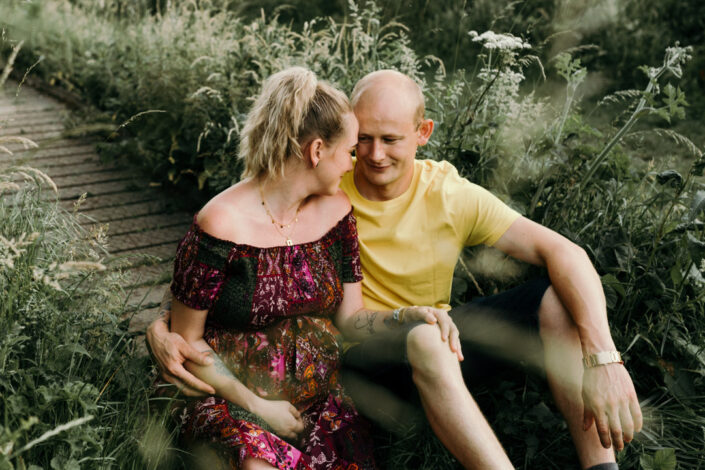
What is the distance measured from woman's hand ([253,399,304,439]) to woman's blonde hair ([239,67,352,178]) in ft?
2.55

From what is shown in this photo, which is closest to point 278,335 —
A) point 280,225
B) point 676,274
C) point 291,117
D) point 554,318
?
point 280,225

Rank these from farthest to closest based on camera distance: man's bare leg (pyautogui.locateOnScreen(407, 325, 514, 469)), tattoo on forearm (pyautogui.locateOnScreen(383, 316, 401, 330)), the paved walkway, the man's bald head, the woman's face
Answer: the paved walkway
the man's bald head
tattoo on forearm (pyautogui.locateOnScreen(383, 316, 401, 330))
the woman's face
man's bare leg (pyautogui.locateOnScreen(407, 325, 514, 469))

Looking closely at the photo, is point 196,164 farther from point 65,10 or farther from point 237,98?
point 65,10

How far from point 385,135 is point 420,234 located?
40 cm

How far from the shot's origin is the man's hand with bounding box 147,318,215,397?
2.11 metres

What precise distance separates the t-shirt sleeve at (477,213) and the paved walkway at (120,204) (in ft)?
5.02

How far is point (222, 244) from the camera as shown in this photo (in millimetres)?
2109

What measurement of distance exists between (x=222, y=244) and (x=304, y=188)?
361 millimetres

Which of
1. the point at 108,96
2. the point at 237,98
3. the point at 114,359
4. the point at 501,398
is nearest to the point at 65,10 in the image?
the point at 108,96

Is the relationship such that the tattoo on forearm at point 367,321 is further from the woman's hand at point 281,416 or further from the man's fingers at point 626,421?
the man's fingers at point 626,421

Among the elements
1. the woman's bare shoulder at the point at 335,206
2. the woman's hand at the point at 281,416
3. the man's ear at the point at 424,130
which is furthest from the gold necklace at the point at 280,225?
the man's ear at the point at 424,130

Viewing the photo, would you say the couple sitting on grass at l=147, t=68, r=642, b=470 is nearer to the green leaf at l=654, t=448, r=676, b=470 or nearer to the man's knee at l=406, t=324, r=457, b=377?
the man's knee at l=406, t=324, r=457, b=377

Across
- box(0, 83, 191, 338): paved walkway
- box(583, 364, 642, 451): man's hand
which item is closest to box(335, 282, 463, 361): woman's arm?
box(583, 364, 642, 451): man's hand

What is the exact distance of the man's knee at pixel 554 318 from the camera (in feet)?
7.43
